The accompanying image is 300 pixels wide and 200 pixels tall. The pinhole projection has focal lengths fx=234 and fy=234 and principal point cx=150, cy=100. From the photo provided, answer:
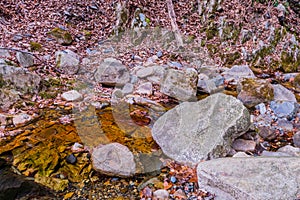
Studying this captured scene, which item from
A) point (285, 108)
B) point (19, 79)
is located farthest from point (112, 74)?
point (285, 108)

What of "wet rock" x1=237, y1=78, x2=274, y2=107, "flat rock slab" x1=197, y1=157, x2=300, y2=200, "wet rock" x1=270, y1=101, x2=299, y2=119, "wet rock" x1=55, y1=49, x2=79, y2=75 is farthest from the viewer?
"wet rock" x1=55, y1=49, x2=79, y2=75

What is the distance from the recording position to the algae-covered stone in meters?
5.90

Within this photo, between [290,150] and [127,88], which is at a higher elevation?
[127,88]

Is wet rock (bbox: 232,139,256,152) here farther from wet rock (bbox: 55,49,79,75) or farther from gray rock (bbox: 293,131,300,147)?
wet rock (bbox: 55,49,79,75)

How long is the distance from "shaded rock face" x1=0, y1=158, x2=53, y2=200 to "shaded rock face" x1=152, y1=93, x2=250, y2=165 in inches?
63.4

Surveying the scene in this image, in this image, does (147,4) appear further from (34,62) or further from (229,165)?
(229,165)

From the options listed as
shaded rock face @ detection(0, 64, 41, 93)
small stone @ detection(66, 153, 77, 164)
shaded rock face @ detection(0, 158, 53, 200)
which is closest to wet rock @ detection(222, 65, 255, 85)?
small stone @ detection(66, 153, 77, 164)

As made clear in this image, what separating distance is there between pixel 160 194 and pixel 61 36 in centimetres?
490

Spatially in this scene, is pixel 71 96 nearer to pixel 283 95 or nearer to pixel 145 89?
pixel 145 89

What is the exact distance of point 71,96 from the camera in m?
4.45

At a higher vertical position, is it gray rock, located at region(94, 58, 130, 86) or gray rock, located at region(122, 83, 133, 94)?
gray rock, located at region(94, 58, 130, 86)

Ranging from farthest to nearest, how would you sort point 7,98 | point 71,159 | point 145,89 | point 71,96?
point 145,89 → point 71,96 → point 7,98 → point 71,159

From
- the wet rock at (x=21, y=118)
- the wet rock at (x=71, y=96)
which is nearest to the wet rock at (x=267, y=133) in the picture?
the wet rock at (x=71, y=96)

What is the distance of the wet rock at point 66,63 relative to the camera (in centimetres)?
519
